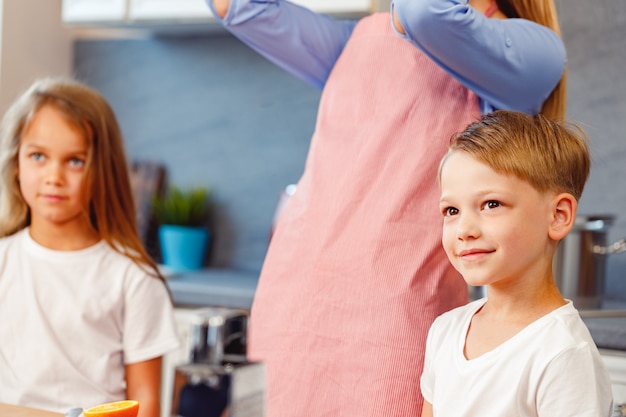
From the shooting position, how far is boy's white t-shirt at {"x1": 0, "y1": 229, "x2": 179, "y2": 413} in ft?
4.34

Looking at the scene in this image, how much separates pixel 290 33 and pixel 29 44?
5.62 ft

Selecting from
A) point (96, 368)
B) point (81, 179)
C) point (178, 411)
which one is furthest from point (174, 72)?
point (178, 411)

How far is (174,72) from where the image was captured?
9.07ft

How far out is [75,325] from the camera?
135cm

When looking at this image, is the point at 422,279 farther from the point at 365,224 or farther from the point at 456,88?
the point at 456,88

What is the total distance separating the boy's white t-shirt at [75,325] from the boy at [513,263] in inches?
22.2

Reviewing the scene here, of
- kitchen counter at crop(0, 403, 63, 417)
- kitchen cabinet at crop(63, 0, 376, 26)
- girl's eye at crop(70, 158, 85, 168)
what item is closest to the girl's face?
girl's eye at crop(70, 158, 85, 168)

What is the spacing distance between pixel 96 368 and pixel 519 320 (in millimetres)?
701

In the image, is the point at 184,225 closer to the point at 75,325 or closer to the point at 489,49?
the point at 75,325

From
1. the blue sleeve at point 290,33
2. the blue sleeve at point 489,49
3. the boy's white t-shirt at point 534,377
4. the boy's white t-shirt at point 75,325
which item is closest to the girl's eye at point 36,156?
the boy's white t-shirt at point 75,325

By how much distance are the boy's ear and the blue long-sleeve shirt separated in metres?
0.18

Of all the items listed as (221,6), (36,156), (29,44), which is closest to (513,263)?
(221,6)

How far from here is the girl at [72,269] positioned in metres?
1.34

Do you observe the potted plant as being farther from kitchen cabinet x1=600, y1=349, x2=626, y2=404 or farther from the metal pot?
kitchen cabinet x1=600, y1=349, x2=626, y2=404
